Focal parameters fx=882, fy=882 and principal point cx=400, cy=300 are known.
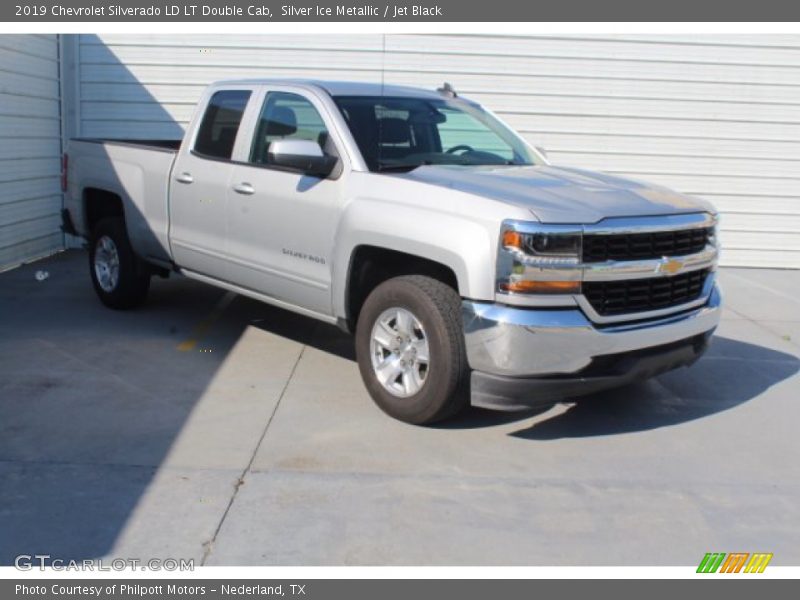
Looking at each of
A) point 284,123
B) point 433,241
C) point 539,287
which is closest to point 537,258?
point 539,287

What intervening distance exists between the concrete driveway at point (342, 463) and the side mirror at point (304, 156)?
4.93 ft

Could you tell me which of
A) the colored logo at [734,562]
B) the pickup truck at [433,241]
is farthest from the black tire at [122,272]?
the colored logo at [734,562]

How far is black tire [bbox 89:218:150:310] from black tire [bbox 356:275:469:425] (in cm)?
316

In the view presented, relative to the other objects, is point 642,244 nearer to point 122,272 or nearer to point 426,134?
point 426,134

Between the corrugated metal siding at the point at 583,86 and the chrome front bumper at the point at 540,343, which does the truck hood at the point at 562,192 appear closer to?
the chrome front bumper at the point at 540,343

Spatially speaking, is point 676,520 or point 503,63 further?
point 503,63

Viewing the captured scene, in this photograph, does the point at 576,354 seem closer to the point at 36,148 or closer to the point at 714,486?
the point at 714,486

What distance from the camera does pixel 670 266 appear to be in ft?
16.8

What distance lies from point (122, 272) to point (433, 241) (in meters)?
3.85

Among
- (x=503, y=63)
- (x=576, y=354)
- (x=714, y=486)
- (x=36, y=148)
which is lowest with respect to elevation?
(x=714, y=486)

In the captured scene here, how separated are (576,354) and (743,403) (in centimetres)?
199

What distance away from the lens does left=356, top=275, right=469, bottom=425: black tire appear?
4.95 meters

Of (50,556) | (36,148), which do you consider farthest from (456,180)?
(36,148)

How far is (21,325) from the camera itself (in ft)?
24.4
